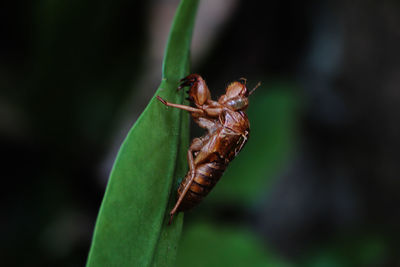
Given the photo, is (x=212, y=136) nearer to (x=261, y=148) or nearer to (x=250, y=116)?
(x=261, y=148)

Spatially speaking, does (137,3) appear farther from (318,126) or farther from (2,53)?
(318,126)

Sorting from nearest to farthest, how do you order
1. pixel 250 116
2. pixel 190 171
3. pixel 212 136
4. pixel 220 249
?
pixel 190 171
pixel 212 136
pixel 220 249
pixel 250 116

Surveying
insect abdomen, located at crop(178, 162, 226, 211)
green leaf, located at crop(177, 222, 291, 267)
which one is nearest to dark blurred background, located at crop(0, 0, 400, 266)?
green leaf, located at crop(177, 222, 291, 267)

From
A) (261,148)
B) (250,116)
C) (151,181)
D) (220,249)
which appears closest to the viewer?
(151,181)

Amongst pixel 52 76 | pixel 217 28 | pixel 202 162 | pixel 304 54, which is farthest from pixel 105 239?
pixel 304 54

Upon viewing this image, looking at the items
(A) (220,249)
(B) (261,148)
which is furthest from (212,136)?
(B) (261,148)

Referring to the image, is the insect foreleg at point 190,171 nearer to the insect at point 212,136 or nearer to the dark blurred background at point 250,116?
the insect at point 212,136
